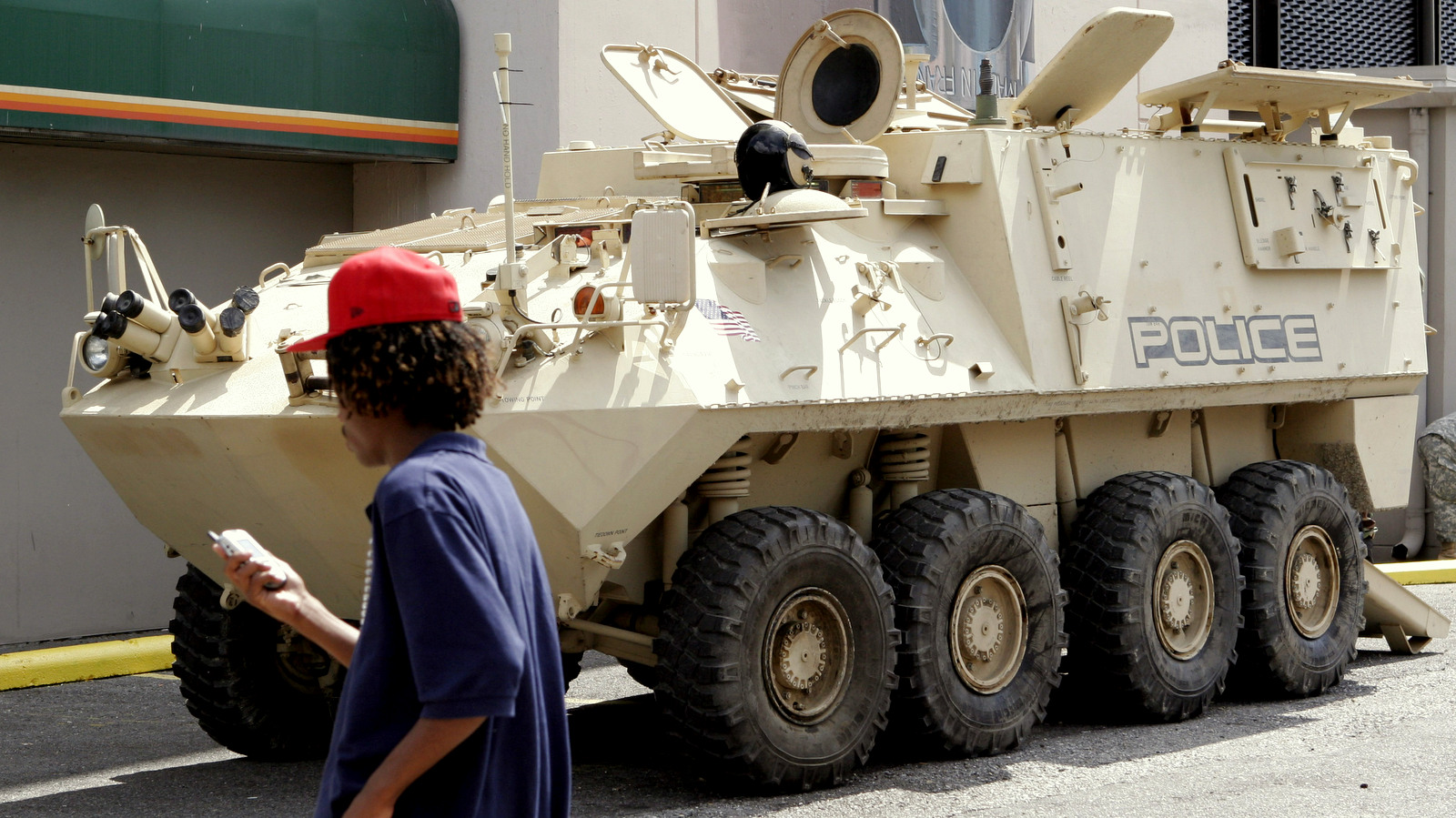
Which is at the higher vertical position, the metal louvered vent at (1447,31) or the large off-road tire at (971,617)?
the metal louvered vent at (1447,31)

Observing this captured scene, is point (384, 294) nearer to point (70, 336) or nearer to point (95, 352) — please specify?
point (95, 352)

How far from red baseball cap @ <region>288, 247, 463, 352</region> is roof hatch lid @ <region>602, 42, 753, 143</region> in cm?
554

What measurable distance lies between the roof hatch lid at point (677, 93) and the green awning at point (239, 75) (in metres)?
2.51

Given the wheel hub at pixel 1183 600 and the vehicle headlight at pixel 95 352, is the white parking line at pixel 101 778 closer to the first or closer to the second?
the vehicle headlight at pixel 95 352

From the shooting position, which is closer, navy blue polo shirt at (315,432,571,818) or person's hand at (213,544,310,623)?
navy blue polo shirt at (315,432,571,818)

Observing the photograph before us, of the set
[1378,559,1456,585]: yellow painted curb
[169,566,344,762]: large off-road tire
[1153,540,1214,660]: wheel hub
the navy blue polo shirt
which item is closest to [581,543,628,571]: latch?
[169,566,344,762]: large off-road tire

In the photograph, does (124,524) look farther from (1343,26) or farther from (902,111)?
(1343,26)

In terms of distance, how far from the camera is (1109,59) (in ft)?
26.4

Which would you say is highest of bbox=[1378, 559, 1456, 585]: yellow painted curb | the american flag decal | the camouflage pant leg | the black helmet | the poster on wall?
the poster on wall

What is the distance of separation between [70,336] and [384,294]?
8.44 m

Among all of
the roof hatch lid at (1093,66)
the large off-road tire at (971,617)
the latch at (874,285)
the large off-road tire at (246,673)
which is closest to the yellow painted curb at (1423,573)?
the roof hatch lid at (1093,66)

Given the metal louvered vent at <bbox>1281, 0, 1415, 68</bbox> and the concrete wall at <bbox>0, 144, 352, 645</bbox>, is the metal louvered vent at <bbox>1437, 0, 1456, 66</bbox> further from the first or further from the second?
the concrete wall at <bbox>0, 144, 352, 645</bbox>

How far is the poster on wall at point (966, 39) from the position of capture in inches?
518

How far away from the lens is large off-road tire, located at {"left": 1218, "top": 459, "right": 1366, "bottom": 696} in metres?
8.26
